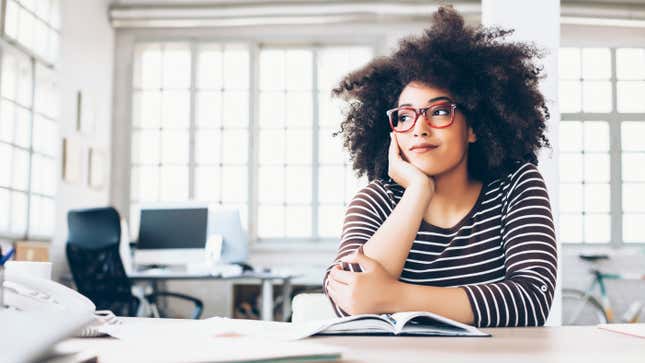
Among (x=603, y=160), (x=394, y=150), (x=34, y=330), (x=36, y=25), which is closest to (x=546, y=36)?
(x=394, y=150)

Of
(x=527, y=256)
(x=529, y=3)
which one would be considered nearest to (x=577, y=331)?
(x=527, y=256)

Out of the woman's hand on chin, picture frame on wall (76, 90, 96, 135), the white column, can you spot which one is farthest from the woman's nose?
picture frame on wall (76, 90, 96, 135)

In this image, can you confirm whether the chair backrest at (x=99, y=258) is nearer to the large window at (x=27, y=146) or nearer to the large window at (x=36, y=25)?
the large window at (x=27, y=146)

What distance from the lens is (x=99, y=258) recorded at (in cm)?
486

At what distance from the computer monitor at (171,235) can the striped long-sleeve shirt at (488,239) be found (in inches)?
136

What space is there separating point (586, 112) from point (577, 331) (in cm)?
727

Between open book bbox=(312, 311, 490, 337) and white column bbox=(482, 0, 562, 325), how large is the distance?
7.35ft

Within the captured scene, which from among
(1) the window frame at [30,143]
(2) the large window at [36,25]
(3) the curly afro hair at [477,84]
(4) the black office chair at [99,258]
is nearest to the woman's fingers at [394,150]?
(3) the curly afro hair at [477,84]

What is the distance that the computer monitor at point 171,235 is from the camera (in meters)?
5.25

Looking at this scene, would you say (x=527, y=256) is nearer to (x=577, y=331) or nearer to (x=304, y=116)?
(x=577, y=331)

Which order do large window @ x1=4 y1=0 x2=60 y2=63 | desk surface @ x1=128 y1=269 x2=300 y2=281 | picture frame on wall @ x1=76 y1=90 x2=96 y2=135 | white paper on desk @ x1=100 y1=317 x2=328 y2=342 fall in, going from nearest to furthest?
white paper on desk @ x1=100 y1=317 x2=328 y2=342 → desk surface @ x1=128 y1=269 x2=300 y2=281 → large window @ x1=4 y1=0 x2=60 y2=63 → picture frame on wall @ x1=76 y1=90 x2=96 y2=135

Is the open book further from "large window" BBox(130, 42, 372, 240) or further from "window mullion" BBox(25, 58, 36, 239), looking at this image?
"large window" BBox(130, 42, 372, 240)

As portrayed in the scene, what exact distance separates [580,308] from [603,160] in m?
→ 1.62

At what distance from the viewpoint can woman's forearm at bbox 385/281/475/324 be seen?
1384 millimetres
